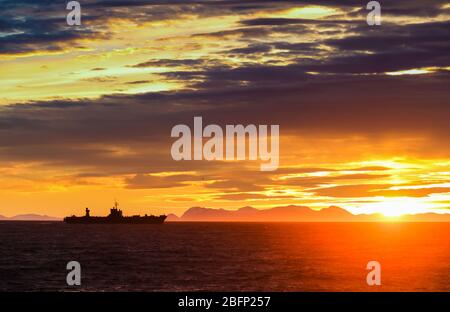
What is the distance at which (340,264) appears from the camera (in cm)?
9338

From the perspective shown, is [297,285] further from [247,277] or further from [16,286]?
[16,286]

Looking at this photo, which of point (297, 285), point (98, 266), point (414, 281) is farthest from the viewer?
point (98, 266)

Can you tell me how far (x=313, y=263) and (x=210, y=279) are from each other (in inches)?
1009

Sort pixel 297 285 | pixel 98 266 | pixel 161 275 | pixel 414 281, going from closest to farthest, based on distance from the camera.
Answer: pixel 297 285
pixel 414 281
pixel 161 275
pixel 98 266

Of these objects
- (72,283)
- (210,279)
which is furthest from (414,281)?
(72,283)

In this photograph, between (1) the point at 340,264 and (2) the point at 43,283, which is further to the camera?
(1) the point at 340,264
